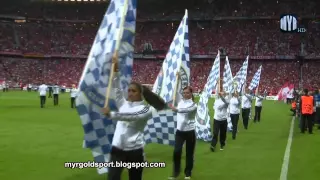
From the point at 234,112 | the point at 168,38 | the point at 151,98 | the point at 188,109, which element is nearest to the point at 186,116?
the point at 188,109

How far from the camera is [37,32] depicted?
6738 cm

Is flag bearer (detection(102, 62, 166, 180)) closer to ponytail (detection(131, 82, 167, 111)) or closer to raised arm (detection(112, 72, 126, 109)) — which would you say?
ponytail (detection(131, 82, 167, 111))

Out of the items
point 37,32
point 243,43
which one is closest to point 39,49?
point 37,32

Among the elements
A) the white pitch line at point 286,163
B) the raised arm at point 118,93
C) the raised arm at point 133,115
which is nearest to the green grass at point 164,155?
the white pitch line at point 286,163

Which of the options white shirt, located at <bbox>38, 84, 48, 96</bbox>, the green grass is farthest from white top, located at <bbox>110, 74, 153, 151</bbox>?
white shirt, located at <bbox>38, 84, 48, 96</bbox>

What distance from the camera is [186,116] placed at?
8.48 m

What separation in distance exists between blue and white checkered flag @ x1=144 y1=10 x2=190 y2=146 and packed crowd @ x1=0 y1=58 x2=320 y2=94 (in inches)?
1634

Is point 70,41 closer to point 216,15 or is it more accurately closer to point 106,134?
point 216,15

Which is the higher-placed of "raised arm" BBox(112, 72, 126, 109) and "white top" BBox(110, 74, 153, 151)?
"raised arm" BBox(112, 72, 126, 109)

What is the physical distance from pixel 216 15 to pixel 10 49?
30223 millimetres

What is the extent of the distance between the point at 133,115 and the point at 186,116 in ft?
10.6

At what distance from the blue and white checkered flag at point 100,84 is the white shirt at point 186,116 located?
2.25 meters

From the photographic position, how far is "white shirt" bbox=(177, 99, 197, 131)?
8438 mm

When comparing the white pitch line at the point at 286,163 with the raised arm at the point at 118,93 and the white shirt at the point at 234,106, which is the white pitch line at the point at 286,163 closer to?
the white shirt at the point at 234,106
